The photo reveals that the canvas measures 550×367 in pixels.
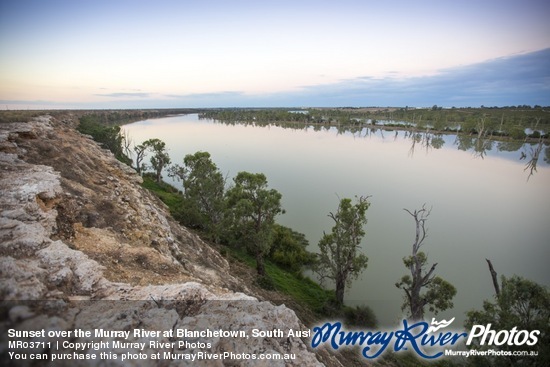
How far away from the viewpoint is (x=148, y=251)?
1003 cm

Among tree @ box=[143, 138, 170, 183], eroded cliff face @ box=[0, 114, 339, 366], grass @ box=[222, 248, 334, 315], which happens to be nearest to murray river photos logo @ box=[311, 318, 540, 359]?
eroded cliff face @ box=[0, 114, 339, 366]

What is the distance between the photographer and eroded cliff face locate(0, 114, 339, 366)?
18.7ft

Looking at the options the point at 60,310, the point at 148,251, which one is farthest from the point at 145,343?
the point at 148,251

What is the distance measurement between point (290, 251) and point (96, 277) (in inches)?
838

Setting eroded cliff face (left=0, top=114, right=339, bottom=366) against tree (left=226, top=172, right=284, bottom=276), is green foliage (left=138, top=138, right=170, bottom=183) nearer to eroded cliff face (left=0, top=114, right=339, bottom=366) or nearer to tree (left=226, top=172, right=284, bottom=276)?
tree (left=226, top=172, right=284, bottom=276)

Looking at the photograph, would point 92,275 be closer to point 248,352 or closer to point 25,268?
point 25,268

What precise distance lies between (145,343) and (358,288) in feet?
65.5

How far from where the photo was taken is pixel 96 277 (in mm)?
7262

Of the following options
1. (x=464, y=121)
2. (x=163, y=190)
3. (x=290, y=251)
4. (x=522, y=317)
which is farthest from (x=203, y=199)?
(x=464, y=121)

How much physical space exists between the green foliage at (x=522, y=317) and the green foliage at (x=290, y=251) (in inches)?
636

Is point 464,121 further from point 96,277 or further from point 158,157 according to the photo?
point 96,277

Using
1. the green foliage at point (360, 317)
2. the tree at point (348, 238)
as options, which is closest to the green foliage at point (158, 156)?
the tree at point (348, 238)

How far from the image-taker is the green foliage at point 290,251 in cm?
2623

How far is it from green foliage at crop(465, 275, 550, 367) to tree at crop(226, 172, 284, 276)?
44.6 ft
